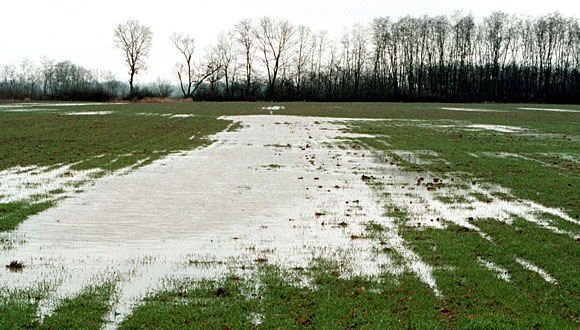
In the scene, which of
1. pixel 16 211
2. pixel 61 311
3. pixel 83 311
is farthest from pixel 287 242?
pixel 16 211

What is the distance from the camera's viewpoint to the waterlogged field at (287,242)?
17.5 feet

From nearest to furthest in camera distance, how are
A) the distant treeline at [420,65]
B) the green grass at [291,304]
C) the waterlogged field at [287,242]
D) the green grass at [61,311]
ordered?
1. the green grass at [61,311]
2. the green grass at [291,304]
3. the waterlogged field at [287,242]
4. the distant treeline at [420,65]

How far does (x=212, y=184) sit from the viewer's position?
13.3m

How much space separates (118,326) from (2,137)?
70.4 ft

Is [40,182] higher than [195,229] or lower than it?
higher

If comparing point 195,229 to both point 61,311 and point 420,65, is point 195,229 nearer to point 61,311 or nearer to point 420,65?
point 61,311

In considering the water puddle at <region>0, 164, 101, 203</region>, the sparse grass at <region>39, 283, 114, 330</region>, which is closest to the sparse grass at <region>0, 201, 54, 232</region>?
the water puddle at <region>0, 164, 101, 203</region>

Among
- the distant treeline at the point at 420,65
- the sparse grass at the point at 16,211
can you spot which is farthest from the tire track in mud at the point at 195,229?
the distant treeline at the point at 420,65

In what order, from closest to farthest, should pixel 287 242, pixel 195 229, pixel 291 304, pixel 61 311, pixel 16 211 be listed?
pixel 61 311 < pixel 291 304 < pixel 287 242 < pixel 195 229 < pixel 16 211

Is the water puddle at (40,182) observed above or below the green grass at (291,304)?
above

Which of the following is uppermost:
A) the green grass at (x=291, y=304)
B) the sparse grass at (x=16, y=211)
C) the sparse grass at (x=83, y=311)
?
the sparse grass at (x=16, y=211)

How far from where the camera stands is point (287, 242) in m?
8.17

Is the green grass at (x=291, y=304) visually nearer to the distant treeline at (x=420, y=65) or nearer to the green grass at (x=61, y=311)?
the green grass at (x=61, y=311)

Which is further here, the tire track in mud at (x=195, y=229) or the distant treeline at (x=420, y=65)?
the distant treeline at (x=420, y=65)
